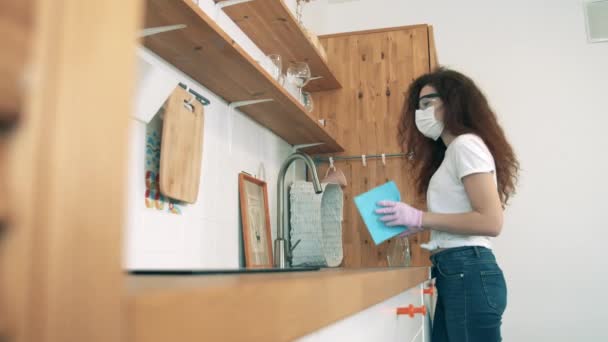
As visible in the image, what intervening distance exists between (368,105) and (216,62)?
126cm

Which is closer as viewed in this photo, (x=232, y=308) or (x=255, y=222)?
(x=232, y=308)

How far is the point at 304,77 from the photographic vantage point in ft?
6.37

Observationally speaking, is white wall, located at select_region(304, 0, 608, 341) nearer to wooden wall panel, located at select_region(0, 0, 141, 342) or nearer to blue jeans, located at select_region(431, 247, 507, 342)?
blue jeans, located at select_region(431, 247, 507, 342)

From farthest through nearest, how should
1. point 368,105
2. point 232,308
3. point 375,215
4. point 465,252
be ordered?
1. point 368,105
2. point 375,215
3. point 465,252
4. point 232,308

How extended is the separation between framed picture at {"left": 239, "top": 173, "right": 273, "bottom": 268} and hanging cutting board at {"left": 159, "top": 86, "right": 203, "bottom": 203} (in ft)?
1.05

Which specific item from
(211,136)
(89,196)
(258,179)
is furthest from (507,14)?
(89,196)

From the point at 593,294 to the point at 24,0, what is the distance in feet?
10.1

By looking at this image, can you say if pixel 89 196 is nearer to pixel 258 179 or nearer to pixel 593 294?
pixel 258 179

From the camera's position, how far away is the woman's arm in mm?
1374

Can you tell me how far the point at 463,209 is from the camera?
4.85 ft

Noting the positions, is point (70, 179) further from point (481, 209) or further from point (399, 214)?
point (399, 214)

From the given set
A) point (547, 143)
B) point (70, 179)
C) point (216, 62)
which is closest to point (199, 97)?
point (216, 62)

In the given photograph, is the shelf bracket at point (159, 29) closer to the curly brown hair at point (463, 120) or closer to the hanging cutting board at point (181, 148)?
the hanging cutting board at point (181, 148)

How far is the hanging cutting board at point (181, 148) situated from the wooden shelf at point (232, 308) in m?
0.70
